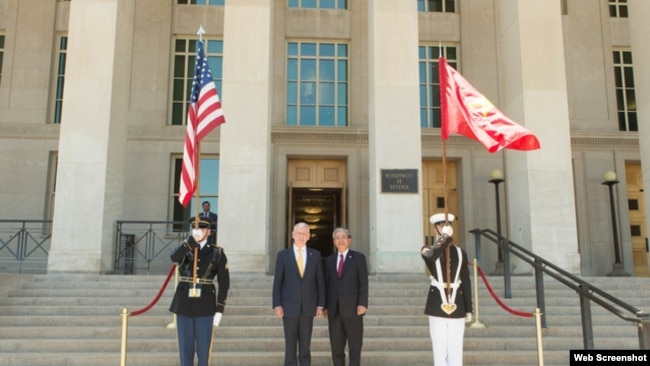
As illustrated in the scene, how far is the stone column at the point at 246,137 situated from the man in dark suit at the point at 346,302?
5.55 metres

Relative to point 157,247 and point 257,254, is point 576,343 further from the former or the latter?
point 157,247

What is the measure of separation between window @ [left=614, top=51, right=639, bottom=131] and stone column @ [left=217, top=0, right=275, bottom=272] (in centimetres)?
1191

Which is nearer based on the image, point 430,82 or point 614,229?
point 614,229

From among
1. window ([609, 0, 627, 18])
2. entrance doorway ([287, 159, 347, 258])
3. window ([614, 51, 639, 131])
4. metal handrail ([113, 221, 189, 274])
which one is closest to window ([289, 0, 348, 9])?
entrance doorway ([287, 159, 347, 258])

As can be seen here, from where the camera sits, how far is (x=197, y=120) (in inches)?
327

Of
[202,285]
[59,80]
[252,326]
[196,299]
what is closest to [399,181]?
[252,326]

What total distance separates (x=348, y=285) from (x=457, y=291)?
1342mm

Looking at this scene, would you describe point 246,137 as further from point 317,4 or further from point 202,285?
point 317,4

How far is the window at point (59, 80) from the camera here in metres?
18.0

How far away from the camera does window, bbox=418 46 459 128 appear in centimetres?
1872

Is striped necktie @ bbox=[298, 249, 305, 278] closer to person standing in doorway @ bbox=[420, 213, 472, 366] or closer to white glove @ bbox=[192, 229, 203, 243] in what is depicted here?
white glove @ bbox=[192, 229, 203, 243]

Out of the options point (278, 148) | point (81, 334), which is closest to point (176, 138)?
point (278, 148)

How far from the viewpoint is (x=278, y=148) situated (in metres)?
18.0

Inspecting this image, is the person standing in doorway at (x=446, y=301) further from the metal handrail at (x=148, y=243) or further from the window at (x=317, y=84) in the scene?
the window at (x=317, y=84)
